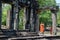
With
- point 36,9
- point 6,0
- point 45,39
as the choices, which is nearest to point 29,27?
point 36,9

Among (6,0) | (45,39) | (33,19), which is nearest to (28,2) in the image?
(33,19)

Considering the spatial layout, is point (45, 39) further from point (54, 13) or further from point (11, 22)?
point (11, 22)

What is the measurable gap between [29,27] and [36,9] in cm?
204

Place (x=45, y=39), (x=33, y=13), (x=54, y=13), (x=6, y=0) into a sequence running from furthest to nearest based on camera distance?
(x=33, y=13) → (x=54, y=13) → (x=6, y=0) → (x=45, y=39)

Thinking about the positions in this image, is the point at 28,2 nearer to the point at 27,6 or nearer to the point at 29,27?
the point at 27,6

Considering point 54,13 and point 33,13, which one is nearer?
point 54,13

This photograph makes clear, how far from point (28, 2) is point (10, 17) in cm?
247

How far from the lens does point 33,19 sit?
2095cm

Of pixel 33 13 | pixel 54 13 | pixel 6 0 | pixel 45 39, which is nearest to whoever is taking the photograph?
pixel 45 39

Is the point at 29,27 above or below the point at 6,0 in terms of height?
below

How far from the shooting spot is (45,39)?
10375 mm

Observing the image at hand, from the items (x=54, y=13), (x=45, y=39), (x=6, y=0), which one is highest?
(x=6, y=0)

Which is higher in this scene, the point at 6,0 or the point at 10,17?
the point at 6,0

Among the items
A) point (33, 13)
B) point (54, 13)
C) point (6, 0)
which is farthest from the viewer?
point (33, 13)
